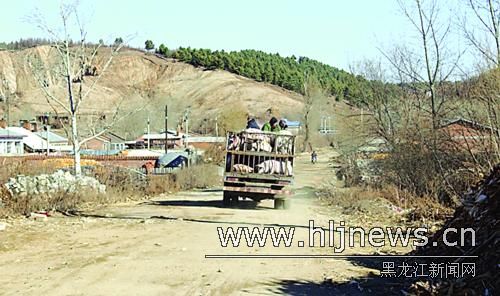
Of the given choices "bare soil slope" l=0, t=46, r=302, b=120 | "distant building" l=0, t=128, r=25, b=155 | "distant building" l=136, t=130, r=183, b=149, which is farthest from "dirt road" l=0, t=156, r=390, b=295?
"bare soil slope" l=0, t=46, r=302, b=120

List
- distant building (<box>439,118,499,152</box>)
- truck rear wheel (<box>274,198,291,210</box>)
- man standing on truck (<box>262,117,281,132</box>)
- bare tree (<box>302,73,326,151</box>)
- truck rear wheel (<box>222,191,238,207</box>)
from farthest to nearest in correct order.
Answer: bare tree (<box>302,73,326,151</box>)
man standing on truck (<box>262,117,281,132</box>)
truck rear wheel (<box>222,191,238,207</box>)
truck rear wheel (<box>274,198,291,210</box>)
distant building (<box>439,118,499,152</box>)

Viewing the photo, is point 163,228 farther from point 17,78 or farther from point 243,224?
point 17,78

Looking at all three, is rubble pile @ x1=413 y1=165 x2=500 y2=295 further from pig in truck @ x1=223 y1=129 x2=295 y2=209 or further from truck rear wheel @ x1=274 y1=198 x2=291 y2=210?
truck rear wheel @ x1=274 y1=198 x2=291 y2=210

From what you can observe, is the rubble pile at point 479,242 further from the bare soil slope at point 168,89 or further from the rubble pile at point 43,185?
the bare soil slope at point 168,89

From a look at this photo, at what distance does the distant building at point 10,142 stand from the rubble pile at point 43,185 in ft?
187

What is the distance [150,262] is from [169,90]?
167 meters

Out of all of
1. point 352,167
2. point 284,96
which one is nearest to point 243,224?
point 352,167

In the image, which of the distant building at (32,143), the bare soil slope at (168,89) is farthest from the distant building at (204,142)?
the bare soil slope at (168,89)

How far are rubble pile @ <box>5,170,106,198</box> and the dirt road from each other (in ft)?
5.78

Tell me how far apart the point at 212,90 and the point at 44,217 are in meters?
152

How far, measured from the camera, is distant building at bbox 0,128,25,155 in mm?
75781

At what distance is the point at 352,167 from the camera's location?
3362cm

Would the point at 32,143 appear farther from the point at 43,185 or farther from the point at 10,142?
the point at 43,185

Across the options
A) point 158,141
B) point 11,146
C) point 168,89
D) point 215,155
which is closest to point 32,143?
point 11,146
